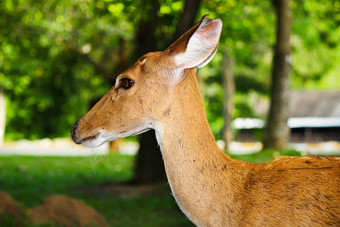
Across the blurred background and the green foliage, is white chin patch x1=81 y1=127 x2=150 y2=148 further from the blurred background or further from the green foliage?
the green foliage

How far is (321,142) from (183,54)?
106 feet

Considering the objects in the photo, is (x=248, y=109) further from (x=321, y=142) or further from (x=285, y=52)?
(x=285, y=52)

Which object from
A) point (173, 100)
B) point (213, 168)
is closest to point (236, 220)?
A: point (213, 168)

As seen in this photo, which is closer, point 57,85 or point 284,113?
point 284,113

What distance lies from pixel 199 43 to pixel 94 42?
15.4 m

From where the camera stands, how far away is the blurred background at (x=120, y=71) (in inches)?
333

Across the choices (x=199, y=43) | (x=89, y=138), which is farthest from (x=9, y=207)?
(x=199, y=43)

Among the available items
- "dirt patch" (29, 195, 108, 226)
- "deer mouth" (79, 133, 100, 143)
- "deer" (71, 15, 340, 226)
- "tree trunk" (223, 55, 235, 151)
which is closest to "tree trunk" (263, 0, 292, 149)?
"dirt patch" (29, 195, 108, 226)

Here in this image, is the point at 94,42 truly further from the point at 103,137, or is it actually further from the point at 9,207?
the point at 103,137

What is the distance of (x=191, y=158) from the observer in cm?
234

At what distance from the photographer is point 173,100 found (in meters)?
2.38

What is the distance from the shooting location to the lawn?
7523 millimetres

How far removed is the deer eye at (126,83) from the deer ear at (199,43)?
287 millimetres

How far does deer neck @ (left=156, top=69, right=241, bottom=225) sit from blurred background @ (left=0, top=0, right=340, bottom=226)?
1.74 feet
